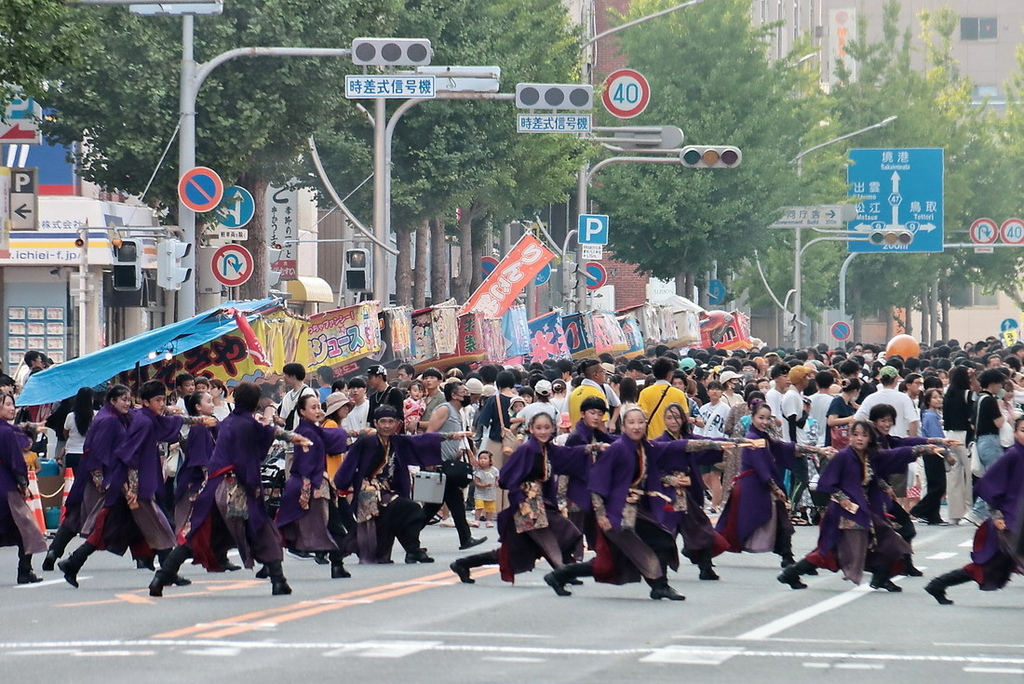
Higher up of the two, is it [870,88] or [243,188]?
[870,88]

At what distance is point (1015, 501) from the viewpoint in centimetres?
1315

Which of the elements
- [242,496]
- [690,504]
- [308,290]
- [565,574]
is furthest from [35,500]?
[308,290]

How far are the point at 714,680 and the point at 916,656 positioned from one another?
1.52 meters

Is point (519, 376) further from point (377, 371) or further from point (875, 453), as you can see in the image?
point (875, 453)

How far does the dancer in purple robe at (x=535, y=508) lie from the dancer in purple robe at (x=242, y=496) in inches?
56.1

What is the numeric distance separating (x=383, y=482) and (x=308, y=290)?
32111mm

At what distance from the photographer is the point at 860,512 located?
14.0 metres

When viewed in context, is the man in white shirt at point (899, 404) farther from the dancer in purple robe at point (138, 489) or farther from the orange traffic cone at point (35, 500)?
the orange traffic cone at point (35, 500)

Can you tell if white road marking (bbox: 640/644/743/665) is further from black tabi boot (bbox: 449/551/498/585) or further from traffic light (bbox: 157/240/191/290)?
traffic light (bbox: 157/240/191/290)

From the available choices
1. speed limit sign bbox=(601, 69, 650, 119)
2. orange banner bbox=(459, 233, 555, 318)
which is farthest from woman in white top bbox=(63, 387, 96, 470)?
speed limit sign bbox=(601, 69, 650, 119)

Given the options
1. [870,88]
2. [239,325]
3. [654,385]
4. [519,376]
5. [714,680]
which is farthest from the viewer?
[870,88]

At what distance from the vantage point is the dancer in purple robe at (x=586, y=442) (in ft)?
47.9

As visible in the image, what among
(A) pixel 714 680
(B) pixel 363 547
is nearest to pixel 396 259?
(B) pixel 363 547

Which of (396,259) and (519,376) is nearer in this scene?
(519,376)
